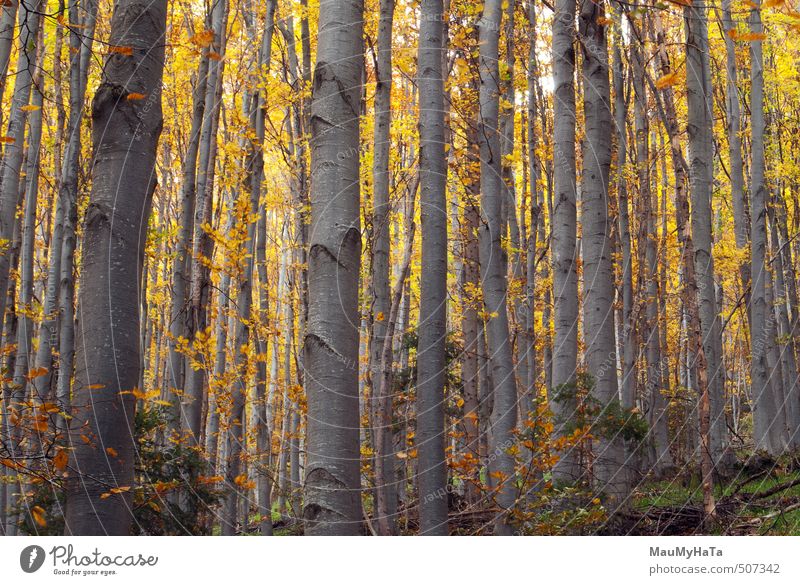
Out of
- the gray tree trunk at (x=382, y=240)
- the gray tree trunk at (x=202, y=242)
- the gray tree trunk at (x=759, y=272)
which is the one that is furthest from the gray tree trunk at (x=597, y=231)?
the gray tree trunk at (x=202, y=242)

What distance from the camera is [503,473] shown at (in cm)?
670

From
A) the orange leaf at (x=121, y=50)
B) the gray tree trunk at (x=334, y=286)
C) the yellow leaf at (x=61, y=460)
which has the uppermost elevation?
the orange leaf at (x=121, y=50)

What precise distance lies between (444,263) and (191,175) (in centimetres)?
421

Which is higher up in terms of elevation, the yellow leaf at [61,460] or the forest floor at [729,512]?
the yellow leaf at [61,460]

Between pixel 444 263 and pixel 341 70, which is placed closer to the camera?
pixel 341 70

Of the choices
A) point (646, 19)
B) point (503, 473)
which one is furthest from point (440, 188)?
point (646, 19)

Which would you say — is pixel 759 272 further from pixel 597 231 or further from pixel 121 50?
pixel 121 50

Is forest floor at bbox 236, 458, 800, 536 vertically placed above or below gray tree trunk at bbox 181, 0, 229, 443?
below

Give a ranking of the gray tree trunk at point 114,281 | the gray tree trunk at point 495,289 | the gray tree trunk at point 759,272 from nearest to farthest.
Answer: the gray tree trunk at point 114,281
the gray tree trunk at point 495,289
the gray tree trunk at point 759,272

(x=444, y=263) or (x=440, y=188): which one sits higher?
(x=440, y=188)

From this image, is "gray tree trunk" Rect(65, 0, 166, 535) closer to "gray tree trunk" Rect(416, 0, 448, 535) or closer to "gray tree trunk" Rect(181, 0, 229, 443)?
"gray tree trunk" Rect(416, 0, 448, 535)

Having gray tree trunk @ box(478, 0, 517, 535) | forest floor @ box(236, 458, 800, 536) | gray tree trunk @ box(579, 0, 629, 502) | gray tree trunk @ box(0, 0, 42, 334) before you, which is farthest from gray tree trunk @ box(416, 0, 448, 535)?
gray tree trunk @ box(0, 0, 42, 334)

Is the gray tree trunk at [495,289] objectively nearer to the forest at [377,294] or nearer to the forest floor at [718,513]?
the forest at [377,294]
